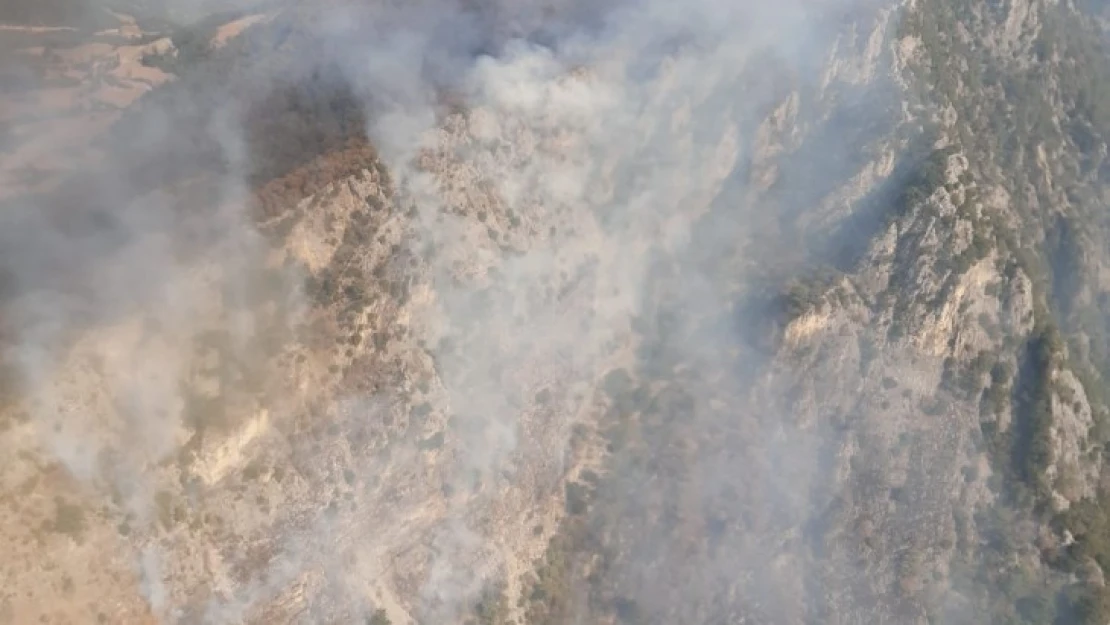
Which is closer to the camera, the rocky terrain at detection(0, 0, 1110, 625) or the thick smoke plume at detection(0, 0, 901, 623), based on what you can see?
the thick smoke plume at detection(0, 0, 901, 623)

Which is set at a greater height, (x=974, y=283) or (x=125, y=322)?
(x=974, y=283)

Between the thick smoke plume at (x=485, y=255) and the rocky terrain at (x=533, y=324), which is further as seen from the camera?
the rocky terrain at (x=533, y=324)

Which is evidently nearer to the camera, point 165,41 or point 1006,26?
point 165,41

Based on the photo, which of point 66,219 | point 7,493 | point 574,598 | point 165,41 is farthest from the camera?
point 165,41


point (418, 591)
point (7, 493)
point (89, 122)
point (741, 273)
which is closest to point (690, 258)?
point (741, 273)

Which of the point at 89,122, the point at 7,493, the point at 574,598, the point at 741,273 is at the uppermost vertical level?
the point at 89,122

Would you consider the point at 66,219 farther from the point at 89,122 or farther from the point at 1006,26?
the point at 1006,26

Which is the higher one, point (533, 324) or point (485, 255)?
point (485, 255)

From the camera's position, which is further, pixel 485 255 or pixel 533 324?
pixel 533 324
